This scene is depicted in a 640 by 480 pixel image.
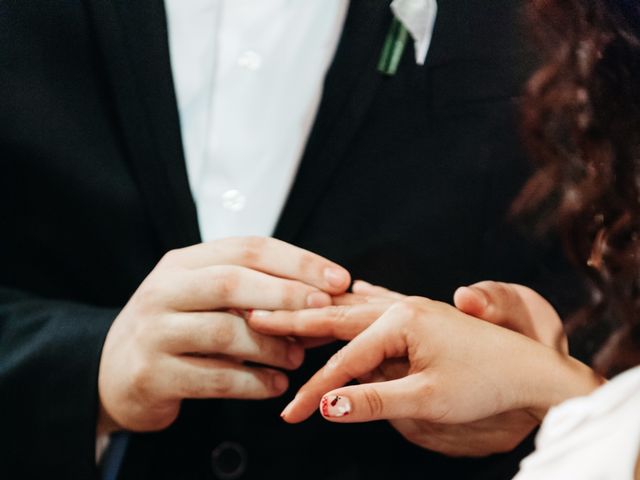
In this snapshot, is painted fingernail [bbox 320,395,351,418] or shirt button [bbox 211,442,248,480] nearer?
painted fingernail [bbox 320,395,351,418]

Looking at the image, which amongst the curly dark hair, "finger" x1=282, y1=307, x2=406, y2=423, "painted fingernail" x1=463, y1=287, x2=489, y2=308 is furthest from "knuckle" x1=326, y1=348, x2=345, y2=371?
the curly dark hair

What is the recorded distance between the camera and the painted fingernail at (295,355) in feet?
1.52

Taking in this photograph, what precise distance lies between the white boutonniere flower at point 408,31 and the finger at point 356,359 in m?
0.19

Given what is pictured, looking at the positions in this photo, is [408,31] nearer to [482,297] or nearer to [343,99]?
[343,99]

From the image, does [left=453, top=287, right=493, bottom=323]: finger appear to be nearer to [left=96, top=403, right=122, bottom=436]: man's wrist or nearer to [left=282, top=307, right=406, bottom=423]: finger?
[left=282, top=307, right=406, bottom=423]: finger

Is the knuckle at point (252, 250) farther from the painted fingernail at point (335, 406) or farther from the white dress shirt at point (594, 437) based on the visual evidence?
the white dress shirt at point (594, 437)

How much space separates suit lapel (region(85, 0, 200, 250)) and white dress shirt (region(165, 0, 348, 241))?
17 mm

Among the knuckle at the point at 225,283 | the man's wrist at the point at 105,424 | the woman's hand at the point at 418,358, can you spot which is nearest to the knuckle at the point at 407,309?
the woman's hand at the point at 418,358

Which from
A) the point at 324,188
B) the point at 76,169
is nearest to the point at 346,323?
the point at 324,188

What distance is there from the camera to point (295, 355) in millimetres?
467

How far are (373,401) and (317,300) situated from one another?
0.25 ft

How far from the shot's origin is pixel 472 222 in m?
0.52

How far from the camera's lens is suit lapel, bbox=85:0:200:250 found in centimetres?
47

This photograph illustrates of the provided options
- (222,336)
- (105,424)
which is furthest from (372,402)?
(105,424)
